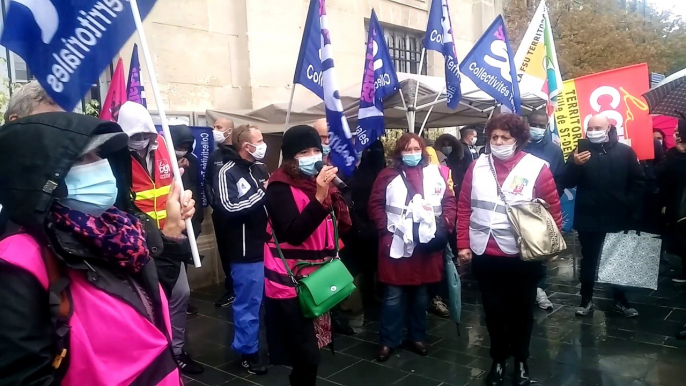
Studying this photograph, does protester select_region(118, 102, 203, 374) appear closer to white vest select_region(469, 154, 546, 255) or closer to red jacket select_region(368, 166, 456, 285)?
red jacket select_region(368, 166, 456, 285)

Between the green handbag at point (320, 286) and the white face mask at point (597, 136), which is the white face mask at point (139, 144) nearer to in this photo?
the green handbag at point (320, 286)

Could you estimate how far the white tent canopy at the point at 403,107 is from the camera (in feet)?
20.1

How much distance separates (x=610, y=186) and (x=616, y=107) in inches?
66.7

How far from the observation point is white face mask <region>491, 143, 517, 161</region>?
161 inches

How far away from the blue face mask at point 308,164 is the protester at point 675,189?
3.75 m

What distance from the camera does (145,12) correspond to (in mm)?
2738

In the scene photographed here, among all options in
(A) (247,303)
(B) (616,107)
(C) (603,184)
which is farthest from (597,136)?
(A) (247,303)

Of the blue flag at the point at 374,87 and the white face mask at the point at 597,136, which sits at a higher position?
the blue flag at the point at 374,87

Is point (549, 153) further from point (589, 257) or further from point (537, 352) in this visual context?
point (537, 352)

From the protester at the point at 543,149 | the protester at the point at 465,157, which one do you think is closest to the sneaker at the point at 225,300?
the protester at the point at 465,157

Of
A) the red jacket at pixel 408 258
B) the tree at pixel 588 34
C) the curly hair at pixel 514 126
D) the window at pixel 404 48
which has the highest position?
the tree at pixel 588 34

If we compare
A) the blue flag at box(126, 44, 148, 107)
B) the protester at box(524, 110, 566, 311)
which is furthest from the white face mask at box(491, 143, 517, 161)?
the blue flag at box(126, 44, 148, 107)

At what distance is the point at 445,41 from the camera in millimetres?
5848

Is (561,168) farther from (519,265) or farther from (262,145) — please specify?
(262,145)
